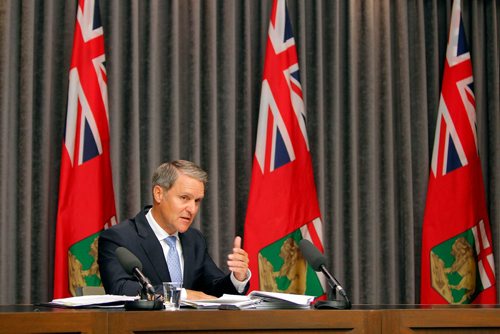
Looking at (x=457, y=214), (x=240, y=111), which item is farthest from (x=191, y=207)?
(x=457, y=214)

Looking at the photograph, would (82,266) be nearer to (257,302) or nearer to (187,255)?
(187,255)

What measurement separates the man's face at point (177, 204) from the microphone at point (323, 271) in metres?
1.11

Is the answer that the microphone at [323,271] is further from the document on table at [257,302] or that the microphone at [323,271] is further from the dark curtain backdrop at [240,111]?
the dark curtain backdrop at [240,111]

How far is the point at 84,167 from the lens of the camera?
16.9ft

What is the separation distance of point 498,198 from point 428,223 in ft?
2.03

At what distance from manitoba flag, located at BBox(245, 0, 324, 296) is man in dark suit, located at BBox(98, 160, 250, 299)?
1.14 metres

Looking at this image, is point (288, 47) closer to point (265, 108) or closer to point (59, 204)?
point (265, 108)

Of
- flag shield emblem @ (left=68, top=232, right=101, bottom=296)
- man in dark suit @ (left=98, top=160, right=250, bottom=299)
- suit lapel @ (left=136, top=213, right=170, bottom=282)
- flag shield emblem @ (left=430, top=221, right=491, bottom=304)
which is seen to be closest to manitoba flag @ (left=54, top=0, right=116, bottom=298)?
flag shield emblem @ (left=68, top=232, right=101, bottom=296)

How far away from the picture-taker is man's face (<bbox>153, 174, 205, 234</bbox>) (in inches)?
163

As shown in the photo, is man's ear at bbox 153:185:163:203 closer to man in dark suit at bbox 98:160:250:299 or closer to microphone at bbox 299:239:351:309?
man in dark suit at bbox 98:160:250:299

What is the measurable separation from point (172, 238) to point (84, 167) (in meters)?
1.15

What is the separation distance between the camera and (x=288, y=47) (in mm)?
5738

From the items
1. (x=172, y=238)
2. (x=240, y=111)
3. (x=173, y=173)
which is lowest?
(x=172, y=238)

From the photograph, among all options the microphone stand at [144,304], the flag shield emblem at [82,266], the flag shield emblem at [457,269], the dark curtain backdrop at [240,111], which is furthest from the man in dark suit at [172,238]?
the flag shield emblem at [457,269]
